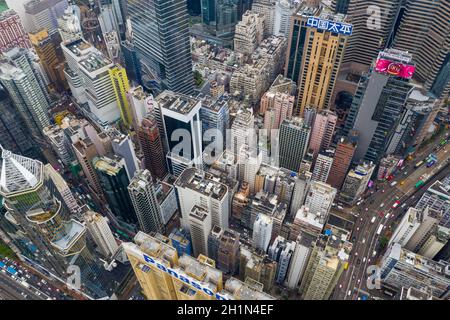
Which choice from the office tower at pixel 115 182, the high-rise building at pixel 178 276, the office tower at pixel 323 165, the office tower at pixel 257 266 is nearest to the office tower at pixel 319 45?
the office tower at pixel 323 165

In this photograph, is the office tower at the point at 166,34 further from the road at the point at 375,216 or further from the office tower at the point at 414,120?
the road at the point at 375,216

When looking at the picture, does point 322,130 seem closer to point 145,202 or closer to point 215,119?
point 215,119

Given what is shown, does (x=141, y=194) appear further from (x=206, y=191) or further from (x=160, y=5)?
(x=160, y=5)

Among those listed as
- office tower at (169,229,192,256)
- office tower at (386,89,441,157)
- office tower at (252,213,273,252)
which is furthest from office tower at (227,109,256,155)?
office tower at (386,89,441,157)

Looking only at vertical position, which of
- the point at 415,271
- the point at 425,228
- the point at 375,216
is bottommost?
the point at 375,216

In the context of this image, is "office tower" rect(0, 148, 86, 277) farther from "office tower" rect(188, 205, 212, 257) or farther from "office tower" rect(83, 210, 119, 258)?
"office tower" rect(188, 205, 212, 257)

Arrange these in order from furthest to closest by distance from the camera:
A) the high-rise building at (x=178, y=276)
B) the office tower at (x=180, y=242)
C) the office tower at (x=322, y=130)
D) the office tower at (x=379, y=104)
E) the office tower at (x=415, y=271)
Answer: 1. the office tower at (x=322, y=130)
2. the office tower at (x=379, y=104)
3. the office tower at (x=180, y=242)
4. the office tower at (x=415, y=271)
5. the high-rise building at (x=178, y=276)

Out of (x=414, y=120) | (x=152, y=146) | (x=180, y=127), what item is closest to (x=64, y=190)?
(x=152, y=146)
